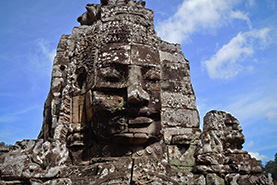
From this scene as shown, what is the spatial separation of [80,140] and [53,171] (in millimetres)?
875

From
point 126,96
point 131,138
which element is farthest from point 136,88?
point 131,138

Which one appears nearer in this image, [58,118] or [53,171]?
[53,171]

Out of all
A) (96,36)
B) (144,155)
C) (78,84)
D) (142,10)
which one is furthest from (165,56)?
(144,155)

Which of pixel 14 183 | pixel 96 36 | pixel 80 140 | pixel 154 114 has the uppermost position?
pixel 96 36

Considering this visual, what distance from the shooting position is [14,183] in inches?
164

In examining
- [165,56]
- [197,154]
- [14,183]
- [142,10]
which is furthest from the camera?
[165,56]

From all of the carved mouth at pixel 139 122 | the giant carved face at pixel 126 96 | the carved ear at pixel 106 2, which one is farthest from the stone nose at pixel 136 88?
the carved ear at pixel 106 2

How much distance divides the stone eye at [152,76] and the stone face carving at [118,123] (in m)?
0.02

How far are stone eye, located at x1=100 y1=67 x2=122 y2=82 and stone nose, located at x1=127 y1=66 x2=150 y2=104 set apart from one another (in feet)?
0.77

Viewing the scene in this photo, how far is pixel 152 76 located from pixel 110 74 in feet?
2.69

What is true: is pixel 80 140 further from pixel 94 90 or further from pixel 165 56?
pixel 165 56

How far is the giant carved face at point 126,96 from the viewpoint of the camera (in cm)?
466

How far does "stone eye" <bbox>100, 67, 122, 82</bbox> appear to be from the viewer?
4.90 metres

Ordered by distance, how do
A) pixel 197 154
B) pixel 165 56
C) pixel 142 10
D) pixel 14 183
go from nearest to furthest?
pixel 14 183 < pixel 197 154 < pixel 142 10 < pixel 165 56
